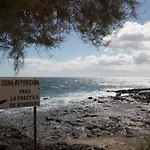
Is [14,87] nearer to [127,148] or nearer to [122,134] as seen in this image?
[127,148]

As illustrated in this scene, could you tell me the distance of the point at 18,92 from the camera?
6.53 m

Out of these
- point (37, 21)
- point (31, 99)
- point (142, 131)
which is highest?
point (37, 21)

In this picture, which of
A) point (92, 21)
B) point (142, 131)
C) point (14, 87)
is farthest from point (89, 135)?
point (14, 87)

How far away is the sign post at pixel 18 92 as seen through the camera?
6.27 meters

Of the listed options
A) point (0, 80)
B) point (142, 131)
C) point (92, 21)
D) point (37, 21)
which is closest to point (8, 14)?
point (0, 80)

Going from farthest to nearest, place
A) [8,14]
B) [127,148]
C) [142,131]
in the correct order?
[142,131]
[127,148]
[8,14]

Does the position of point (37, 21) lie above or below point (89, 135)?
above

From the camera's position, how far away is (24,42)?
7.54 meters

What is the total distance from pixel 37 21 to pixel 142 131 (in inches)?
456

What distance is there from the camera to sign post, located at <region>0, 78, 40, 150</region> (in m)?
6.27

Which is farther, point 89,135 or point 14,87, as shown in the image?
point 89,135

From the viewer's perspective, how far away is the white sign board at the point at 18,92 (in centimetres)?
627

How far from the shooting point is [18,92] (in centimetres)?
653

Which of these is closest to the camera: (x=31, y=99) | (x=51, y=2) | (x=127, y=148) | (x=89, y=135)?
(x=31, y=99)
